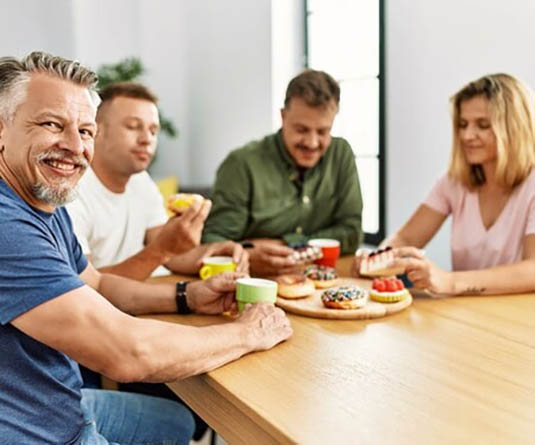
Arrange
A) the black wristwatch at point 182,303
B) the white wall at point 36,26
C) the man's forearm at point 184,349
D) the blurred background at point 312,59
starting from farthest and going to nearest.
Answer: the white wall at point 36,26, the blurred background at point 312,59, the black wristwatch at point 182,303, the man's forearm at point 184,349

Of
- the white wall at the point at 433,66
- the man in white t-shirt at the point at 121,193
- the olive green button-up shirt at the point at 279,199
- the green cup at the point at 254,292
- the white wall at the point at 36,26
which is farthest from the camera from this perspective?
the white wall at the point at 36,26

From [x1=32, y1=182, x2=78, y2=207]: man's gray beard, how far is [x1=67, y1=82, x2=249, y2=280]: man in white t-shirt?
0.71 m

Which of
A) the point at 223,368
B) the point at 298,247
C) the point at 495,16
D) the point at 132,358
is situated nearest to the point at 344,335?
the point at 223,368

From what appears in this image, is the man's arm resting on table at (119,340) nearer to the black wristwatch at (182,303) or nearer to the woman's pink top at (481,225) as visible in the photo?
the black wristwatch at (182,303)

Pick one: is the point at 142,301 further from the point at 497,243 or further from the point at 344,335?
the point at 497,243

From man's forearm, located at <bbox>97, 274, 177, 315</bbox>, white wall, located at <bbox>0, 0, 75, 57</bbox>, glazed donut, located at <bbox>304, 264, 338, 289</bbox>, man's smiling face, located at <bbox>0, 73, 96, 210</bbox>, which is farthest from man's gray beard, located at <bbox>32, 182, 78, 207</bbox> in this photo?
white wall, located at <bbox>0, 0, 75, 57</bbox>

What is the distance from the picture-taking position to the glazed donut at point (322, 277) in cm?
176

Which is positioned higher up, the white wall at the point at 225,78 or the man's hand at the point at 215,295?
the white wall at the point at 225,78

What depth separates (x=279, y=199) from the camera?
2.48 metres

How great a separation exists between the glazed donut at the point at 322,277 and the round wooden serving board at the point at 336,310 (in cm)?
11

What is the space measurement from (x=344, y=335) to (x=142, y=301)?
54cm

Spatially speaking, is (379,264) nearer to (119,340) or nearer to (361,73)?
(119,340)

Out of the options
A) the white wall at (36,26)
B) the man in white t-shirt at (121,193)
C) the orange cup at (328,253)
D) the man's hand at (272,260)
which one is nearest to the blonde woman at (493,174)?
the orange cup at (328,253)

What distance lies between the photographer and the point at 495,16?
268cm
